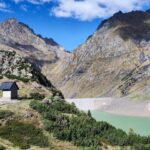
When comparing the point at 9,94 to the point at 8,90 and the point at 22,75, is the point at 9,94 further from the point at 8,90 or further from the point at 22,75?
the point at 22,75

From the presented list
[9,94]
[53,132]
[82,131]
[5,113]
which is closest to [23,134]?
[53,132]

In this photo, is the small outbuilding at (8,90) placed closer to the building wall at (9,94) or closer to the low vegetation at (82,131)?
the building wall at (9,94)

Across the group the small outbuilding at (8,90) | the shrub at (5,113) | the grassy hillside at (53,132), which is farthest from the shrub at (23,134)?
the small outbuilding at (8,90)

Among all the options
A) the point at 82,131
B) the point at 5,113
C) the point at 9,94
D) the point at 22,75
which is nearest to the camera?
the point at 82,131

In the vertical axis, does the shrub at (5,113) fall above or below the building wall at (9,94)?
below

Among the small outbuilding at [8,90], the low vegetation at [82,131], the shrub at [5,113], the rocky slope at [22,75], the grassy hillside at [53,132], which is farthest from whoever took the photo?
the rocky slope at [22,75]

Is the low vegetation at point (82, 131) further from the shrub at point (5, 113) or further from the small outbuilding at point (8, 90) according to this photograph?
the small outbuilding at point (8, 90)

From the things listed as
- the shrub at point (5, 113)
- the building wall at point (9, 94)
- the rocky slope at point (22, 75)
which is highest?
the rocky slope at point (22, 75)

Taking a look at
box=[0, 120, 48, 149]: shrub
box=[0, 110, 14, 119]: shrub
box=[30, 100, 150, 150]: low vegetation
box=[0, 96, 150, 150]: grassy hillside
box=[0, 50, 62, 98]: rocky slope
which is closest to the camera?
box=[0, 120, 48, 149]: shrub

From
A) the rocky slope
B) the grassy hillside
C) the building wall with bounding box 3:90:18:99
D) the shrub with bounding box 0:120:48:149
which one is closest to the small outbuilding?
the building wall with bounding box 3:90:18:99

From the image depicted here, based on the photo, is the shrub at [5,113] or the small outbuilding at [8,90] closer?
the shrub at [5,113]

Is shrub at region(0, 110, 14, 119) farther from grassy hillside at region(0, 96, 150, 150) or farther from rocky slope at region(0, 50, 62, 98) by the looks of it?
rocky slope at region(0, 50, 62, 98)

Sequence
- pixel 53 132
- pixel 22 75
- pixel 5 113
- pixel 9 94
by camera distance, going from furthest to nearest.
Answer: pixel 22 75 → pixel 9 94 → pixel 5 113 → pixel 53 132

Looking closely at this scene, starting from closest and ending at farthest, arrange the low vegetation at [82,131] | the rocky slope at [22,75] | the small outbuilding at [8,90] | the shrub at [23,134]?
1. the shrub at [23,134]
2. the low vegetation at [82,131]
3. the small outbuilding at [8,90]
4. the rocky slope at [22,75]
